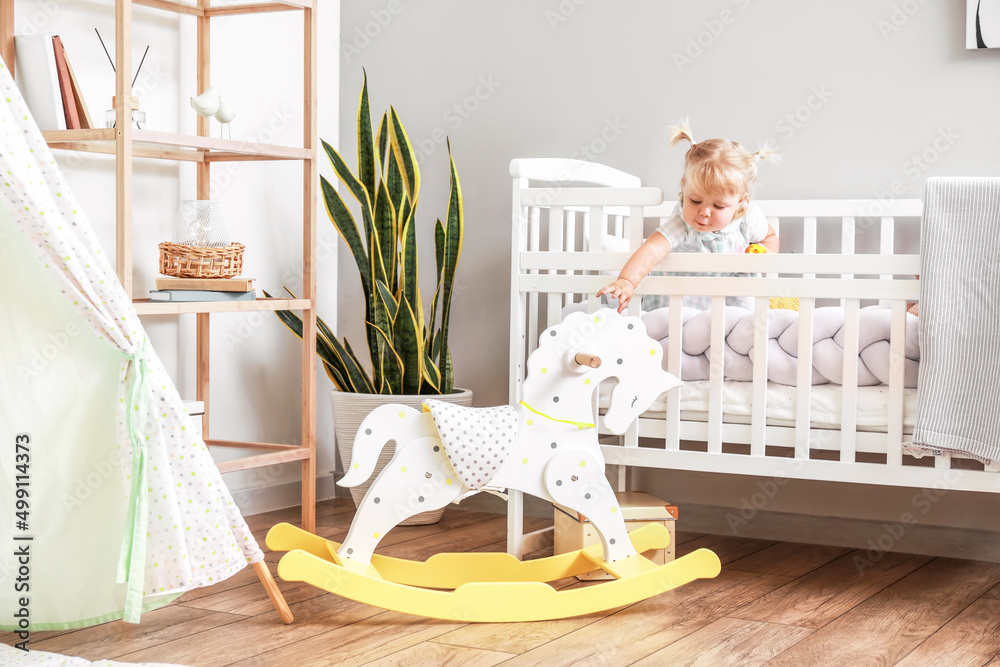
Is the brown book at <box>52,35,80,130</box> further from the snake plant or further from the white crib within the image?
the white crib

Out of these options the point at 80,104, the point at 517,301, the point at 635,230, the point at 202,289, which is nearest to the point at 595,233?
the point at 635,230

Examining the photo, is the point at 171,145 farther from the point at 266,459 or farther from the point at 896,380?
the point at 896,380

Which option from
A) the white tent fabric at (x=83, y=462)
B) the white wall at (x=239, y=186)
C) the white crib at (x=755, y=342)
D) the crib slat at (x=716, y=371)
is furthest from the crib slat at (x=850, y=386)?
the white wall at (x=239, y=186)

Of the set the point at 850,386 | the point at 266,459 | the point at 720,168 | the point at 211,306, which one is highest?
the point at 720,168

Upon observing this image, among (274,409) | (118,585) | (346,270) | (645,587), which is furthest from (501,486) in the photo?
(346,270)

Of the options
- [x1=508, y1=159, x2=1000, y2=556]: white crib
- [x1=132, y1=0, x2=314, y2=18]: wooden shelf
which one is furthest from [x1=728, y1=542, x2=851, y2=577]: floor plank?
[x1=132, y1=0, x2=314, y2=18]: wooden shelf

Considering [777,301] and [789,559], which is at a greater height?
[777,301]

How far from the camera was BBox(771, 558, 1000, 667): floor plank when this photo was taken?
5.04ft

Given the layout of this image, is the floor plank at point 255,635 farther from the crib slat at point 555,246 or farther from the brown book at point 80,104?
the brown book at point 80,104

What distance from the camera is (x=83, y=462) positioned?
5.05 ft

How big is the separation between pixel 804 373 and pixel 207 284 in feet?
3.88

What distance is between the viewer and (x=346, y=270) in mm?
2824

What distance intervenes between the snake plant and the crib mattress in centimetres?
58

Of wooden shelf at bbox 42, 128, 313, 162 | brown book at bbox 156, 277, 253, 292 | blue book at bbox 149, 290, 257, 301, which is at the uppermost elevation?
wooden shelf at bbox 42, 128, 313, 162
